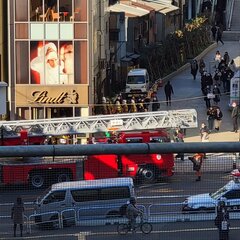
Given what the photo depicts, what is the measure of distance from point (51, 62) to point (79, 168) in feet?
88.0

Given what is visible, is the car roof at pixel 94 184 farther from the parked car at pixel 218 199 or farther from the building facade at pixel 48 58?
the building facade at pixel 48 58

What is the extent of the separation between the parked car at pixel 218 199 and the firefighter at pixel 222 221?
0.06 feet

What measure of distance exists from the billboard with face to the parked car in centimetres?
2683

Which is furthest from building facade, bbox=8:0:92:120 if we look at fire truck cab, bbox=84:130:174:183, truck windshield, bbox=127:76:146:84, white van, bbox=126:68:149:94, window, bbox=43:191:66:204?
window, bbox=43:191:66:204

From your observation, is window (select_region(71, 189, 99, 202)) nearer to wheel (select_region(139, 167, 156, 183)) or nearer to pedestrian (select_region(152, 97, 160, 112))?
wheel (select_region(139, 167, 156, 183))

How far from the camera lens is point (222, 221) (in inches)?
156

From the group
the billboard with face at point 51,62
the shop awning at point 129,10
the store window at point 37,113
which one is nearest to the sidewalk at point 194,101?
the shop awning at point 129,10

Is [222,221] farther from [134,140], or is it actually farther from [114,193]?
→ [134,140]

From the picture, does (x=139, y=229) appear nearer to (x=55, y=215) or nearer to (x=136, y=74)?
(x=55, y=215)

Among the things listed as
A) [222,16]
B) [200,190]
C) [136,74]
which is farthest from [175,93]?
[200,190]

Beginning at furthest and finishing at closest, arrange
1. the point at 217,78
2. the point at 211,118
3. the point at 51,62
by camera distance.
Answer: the point at 217,78 < the point at 51,62 < the point at 211,118

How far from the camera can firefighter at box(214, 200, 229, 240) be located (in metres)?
3.97

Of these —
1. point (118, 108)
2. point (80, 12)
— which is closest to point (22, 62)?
point (80, 12)

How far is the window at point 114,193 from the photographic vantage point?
3.91 m
